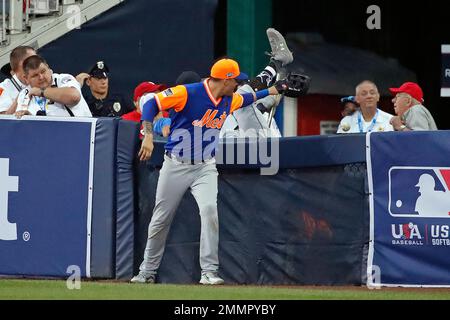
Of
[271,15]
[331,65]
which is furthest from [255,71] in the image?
[331,65]

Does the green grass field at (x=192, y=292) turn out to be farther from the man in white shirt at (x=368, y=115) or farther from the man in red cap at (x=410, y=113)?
the man in white shirt at (x=368, y=115)

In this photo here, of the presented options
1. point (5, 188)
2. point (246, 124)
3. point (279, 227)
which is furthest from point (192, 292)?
point (246, 124)

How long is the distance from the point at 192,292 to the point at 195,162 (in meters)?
1.62

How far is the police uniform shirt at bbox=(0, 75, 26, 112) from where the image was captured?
12.9 meters

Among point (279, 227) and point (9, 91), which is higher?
point (9, 91)

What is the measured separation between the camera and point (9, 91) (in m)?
13.0

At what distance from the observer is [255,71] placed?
59.4ft

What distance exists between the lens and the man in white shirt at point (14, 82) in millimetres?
12930

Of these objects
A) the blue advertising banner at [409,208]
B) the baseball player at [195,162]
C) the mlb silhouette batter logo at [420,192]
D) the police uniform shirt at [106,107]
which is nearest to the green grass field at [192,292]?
the blue advertising banner at [409,208]

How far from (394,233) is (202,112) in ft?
6.84

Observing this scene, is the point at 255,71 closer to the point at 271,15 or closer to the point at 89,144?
the point at 271,15

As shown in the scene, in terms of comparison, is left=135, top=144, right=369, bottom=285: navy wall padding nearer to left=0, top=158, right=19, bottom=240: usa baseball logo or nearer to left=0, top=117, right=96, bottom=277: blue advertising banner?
left=0, top=117, right=96, bottom=277: blue advertising banner

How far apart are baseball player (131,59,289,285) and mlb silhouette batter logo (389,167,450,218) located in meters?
1.67

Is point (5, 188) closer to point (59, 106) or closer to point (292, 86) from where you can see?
point (59, 106)
